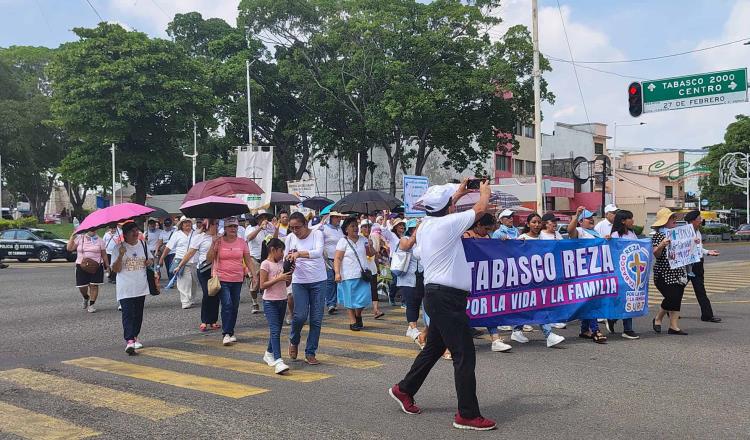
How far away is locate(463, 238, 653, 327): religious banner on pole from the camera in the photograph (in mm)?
8438

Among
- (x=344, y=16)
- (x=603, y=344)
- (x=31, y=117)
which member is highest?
(x=344, y=16)

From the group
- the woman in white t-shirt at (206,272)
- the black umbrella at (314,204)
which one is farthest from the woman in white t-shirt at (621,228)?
the black umbrella at (314,204)

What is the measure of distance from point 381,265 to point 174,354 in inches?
212

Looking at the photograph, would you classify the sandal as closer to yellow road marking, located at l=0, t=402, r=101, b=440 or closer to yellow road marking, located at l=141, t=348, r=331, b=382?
yellow road marking, located at l=141, t=348, r=331, b=382

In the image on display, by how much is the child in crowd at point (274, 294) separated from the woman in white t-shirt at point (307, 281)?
0.15 metres

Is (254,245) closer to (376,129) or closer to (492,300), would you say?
(492,300)

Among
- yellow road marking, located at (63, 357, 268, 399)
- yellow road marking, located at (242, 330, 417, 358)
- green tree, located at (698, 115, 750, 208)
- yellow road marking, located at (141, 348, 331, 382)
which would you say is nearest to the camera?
yellow road marking, located at (63, 357, 268, 399)

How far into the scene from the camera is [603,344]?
346 inches

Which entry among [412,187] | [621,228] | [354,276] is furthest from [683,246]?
[412,187]

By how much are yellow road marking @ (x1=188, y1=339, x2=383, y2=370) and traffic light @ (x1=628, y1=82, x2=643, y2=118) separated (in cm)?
1522

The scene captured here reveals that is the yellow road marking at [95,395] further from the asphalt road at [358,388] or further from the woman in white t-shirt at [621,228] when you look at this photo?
the woman in white t-shirt at [621,228]

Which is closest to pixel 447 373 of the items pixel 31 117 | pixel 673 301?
pixel 673 301

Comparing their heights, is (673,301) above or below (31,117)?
below

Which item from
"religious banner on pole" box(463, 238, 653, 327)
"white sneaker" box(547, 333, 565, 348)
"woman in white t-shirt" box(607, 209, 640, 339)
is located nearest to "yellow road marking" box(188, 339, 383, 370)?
"religious banner on pole" box(463, 238, 653, 327)
